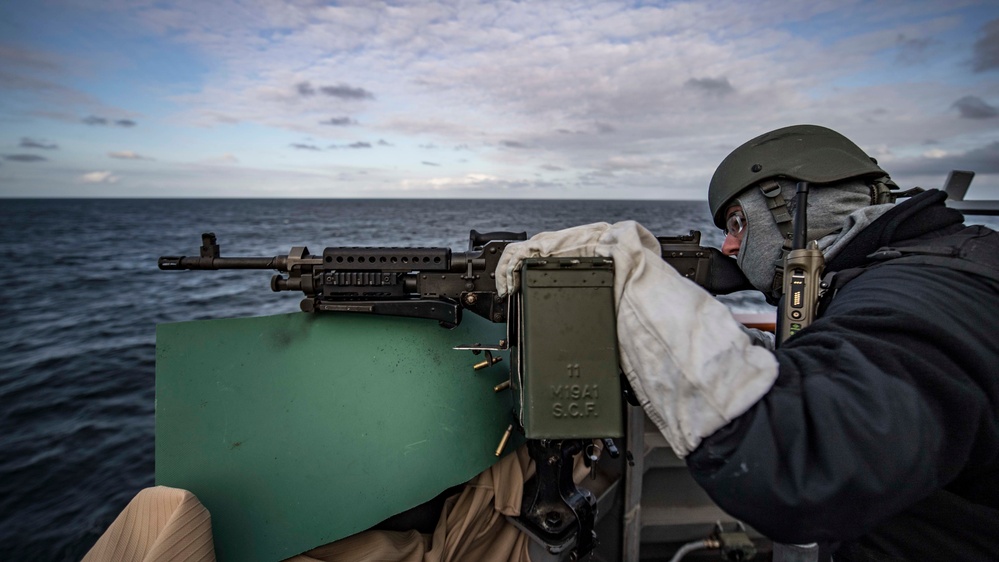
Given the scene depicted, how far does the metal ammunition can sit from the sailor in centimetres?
10

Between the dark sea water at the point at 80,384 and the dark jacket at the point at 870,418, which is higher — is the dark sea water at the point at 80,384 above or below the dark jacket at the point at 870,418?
below

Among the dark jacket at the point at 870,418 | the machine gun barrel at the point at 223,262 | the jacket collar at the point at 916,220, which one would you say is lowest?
the dark jacket at the point at 870,418

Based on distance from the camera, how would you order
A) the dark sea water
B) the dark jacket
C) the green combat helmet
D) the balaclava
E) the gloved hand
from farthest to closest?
1. the dark sea water
2. the green combat helmet
3. the balaclava
4. the gloved hand
5. the dark jacket

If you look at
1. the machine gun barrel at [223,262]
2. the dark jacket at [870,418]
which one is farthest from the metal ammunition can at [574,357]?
the machine gun barrel at [223,262]

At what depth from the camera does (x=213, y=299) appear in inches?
571

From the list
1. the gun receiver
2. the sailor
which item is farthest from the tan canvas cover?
the sailor

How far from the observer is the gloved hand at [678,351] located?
4.37ft

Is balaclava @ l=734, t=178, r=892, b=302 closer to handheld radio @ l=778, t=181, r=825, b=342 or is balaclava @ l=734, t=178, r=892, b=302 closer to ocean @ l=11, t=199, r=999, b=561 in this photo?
handheld radio @ l=778, t=181, r=825, b=342

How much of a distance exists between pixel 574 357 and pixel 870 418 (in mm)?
839

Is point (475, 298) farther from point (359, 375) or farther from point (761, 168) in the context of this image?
point (761, 168)

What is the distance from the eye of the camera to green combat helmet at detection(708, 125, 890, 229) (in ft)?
7.09

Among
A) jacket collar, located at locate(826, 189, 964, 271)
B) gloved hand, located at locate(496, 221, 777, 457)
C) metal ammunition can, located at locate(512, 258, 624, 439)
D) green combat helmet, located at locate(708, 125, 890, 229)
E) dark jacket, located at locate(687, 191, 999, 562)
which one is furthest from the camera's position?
green combat helmet, located at locate(708, 125, 890, 229)

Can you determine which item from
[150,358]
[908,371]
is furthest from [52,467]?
[908,371]

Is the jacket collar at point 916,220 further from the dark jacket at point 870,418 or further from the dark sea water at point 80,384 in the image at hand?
the dark sea water at point 80,384
